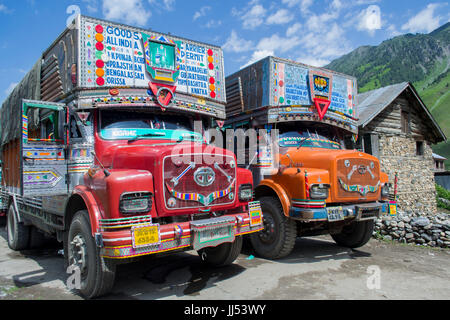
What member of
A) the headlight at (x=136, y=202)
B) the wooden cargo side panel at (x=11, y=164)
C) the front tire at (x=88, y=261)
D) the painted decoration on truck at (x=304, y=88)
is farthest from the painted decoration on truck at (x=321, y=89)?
the wooden cargo side panel at (x=11, y=164)

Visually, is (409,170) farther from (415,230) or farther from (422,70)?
(422,70)

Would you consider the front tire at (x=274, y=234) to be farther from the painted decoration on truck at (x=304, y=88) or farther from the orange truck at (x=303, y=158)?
the painted decoration on truck at (x=304, y=88)

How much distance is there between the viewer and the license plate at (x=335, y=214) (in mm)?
5214

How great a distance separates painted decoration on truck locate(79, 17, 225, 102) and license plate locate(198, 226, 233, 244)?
2.43m

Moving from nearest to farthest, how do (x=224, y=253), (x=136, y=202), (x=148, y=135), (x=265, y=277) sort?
(x=136, y=202), (x=265, y=277), (x=148, y=135), (x=224, y=253)

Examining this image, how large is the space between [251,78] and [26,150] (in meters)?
4.50

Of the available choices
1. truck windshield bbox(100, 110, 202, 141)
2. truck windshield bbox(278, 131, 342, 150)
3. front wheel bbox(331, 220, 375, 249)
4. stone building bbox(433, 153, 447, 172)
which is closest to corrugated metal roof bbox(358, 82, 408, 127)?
truck windshield bbox(278, 131, 342, 150)

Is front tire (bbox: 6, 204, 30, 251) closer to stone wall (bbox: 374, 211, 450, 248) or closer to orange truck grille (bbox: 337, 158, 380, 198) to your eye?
orange truck grille (bbox: 337, 158, 380, 198)

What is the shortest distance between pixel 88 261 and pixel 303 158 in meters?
3.81

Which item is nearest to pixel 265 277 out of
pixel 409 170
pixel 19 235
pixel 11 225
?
pixel 19 235

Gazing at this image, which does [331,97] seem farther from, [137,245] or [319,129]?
[137,245]

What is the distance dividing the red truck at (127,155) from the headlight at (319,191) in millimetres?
1049

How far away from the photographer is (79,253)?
153 inches
